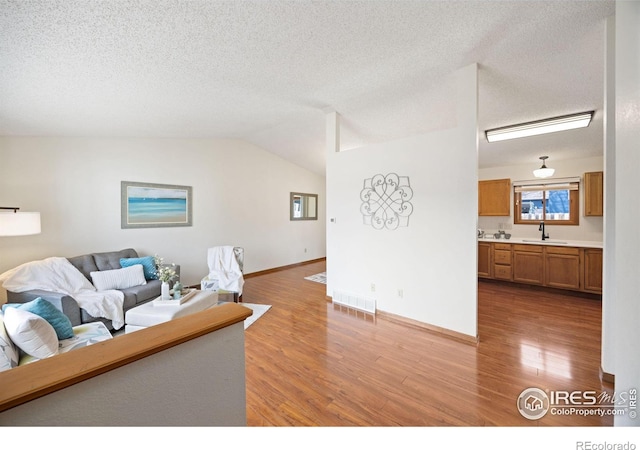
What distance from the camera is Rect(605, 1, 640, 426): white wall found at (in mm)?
1354

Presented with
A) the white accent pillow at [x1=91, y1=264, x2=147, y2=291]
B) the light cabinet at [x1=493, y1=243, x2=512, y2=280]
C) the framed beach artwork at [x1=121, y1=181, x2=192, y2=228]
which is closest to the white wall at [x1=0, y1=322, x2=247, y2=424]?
the white accent pillow at [x1=91, y1=264, x2=147, y2=291]

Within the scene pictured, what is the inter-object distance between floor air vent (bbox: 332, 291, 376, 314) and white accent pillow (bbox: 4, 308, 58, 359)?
3.03 m

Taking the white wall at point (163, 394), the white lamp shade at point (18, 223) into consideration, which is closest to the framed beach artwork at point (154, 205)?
the white lamp shade at point (18, 223)

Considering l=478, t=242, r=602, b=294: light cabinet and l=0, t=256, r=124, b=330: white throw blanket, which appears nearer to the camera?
l=0, t=256, r=124, b=330: white throw blanket

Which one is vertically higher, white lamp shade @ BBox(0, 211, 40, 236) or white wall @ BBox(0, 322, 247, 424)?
white lamp shade @ BBox(0, 211, 40, 236)

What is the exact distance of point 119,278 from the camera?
134 inches

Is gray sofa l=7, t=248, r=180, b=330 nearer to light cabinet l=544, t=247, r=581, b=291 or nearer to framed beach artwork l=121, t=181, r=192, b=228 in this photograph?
framed beach artwork l=121, t=181, r=192, b=228

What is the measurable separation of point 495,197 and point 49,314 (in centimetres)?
657

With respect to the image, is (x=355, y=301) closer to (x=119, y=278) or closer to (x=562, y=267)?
(x=119, y=278)

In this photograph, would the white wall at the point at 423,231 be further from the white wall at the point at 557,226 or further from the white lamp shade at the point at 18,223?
the white lamp shade at the point at 18,223

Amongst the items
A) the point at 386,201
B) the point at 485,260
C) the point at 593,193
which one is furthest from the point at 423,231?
the point at 593,193

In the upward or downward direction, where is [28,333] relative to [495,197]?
downward
